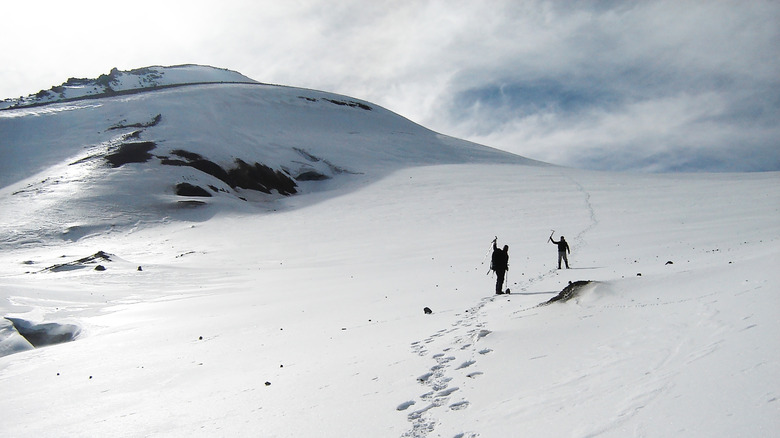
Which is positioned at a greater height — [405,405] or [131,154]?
[131,154]

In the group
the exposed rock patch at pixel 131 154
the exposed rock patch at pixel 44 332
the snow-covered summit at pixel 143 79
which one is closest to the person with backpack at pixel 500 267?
the exposed rock patch at pixel 44 332

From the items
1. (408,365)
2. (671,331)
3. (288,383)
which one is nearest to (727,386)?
(671,331)

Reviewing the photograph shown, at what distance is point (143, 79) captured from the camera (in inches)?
6063

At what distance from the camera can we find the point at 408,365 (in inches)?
271

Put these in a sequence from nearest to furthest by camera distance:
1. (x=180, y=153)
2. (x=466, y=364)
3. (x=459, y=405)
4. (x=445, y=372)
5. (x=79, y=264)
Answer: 1. (x=459, y=405)
2. (x=445, y=372)
3. (x=466, y=364)
4. (x=79, y=264)
5. (x=180, y=153)

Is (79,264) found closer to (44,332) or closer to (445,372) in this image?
(44,332)

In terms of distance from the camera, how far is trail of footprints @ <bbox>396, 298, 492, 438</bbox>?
5148mm

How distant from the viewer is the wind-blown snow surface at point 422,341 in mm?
4707

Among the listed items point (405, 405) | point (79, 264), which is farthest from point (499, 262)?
point (79, 264)

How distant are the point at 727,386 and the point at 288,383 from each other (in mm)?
5199

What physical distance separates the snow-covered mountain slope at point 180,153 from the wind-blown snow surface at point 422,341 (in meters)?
16.5

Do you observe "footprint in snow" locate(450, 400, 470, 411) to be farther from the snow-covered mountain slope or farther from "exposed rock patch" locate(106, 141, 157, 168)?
"exposed rock patch" locate(106, 141, 157, 168)

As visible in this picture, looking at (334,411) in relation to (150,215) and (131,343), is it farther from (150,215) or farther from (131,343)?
(150,215)

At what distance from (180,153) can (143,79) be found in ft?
387
